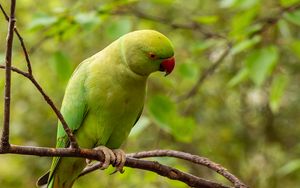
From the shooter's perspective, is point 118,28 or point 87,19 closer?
point 87,19

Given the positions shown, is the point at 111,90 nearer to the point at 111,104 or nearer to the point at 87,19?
the point at 111,104

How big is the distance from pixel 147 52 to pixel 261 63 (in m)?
0.96

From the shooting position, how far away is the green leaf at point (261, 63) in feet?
9.06

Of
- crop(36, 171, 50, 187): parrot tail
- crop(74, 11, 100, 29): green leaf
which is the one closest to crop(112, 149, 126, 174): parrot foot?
crop(36, 171, 50, 187): parrot tail

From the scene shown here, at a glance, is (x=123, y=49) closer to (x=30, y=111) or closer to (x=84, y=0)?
(x=84, y=0)

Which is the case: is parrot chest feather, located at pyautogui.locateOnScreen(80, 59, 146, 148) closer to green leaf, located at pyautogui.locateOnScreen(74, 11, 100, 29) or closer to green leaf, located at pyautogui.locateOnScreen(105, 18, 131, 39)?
green leaf, located at pyautogui.locateOnScreen(74, 11, 100, 29)

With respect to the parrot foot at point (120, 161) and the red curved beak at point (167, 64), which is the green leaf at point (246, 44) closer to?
the red curved beak at point (167, 64)

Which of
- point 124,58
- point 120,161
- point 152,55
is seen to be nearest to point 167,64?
point 152,55

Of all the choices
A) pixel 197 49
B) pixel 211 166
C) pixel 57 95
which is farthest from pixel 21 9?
pixel 211 166

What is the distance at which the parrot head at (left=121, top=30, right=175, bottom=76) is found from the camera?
198 cm

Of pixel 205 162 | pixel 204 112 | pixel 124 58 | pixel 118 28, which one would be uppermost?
pixel 204 112

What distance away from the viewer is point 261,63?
2.80 metres

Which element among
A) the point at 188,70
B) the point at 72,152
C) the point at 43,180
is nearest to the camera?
the point at 72,152

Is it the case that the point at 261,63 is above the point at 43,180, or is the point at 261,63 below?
above
